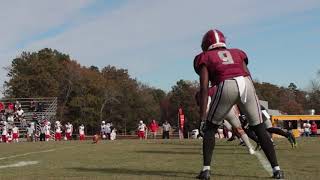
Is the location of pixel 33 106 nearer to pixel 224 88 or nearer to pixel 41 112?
pixel 41 112

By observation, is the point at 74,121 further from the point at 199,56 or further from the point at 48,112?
Result: the point at 199,56

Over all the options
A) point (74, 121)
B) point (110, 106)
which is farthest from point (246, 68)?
point (110, 106)

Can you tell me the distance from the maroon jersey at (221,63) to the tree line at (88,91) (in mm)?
77668

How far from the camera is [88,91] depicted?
3583 inches

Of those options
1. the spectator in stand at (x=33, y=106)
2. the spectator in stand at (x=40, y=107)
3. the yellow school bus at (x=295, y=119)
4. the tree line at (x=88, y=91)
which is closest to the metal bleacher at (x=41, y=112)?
the spectator in stand at (x=40, y=107)

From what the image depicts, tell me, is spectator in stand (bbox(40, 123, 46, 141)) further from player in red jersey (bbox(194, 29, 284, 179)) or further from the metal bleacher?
player in red jersey (bbox(194, 29, 284, 179))

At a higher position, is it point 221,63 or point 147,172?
point 221,63

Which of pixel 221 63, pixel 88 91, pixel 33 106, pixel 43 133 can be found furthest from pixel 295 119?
pixel 221 63

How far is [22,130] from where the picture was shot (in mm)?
50125

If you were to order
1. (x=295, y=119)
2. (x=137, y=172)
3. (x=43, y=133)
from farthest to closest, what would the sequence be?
(x=295, y=119), (x=43, y=133), (x=137, y=172)

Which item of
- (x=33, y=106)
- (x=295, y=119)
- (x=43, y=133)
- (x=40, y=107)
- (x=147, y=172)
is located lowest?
(x=147, y=172)

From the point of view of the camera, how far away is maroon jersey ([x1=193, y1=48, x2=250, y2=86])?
707 centimetres

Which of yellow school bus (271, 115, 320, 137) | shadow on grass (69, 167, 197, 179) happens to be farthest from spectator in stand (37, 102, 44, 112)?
shadow on grass (69, 167, 197, 179)

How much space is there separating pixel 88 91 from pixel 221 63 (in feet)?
278
